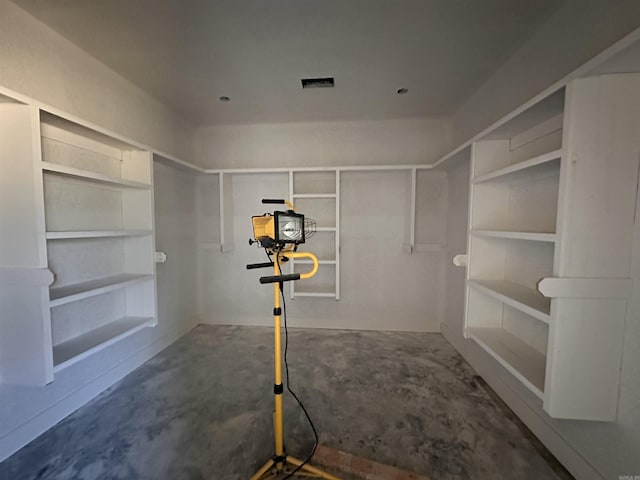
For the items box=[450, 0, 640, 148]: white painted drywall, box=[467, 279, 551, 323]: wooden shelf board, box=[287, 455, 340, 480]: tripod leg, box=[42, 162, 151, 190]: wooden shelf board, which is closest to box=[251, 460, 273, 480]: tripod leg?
box=[287, 455, 340, 480]: tripod leg

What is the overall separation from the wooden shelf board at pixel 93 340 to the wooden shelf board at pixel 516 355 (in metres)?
2.60

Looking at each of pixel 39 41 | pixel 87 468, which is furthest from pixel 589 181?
pixel 39 41

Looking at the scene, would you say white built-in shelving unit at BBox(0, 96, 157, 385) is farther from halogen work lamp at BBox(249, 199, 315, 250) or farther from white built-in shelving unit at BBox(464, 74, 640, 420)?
white built-in shelving unit at BBox(464, 74, 640, 420)

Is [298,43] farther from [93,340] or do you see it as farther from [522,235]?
[93,340]

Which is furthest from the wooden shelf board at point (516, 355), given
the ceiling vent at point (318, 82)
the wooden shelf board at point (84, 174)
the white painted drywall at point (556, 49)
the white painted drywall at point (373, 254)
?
the wooden shelf board at point (84, 174)

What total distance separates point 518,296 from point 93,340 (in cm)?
287

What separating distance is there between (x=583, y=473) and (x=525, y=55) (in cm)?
253

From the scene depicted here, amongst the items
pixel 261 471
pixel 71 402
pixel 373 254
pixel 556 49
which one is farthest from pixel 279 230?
pixel 373 254

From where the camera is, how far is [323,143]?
3.31m

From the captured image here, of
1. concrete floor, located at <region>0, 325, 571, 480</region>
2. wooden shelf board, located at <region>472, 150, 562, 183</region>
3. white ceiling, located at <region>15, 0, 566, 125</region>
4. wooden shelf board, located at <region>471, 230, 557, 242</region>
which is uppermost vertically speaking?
white ceiling, located at <region>15, 0, 566, 125</region>

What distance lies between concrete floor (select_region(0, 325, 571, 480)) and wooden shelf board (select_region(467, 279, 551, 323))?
0.89 metres

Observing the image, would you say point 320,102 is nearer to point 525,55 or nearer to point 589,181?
point 525,55

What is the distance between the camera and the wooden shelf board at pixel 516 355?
141cm

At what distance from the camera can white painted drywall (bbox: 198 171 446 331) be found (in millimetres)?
3271
